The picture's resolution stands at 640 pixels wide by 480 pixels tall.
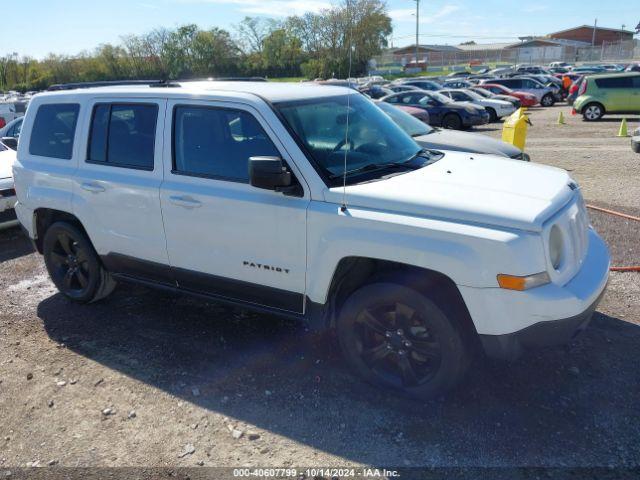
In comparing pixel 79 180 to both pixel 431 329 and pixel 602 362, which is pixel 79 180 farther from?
pixel 602 362

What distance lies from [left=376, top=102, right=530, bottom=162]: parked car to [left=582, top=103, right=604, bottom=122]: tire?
562 inches

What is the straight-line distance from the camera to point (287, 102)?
12.3 feet

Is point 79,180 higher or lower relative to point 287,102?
lower

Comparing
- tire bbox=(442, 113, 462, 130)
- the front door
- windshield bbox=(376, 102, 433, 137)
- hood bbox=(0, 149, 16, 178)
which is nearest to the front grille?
hood bbox=(0, 149, 16, 178)

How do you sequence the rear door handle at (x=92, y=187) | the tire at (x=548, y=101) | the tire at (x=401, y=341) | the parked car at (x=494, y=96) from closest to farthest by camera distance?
the tire at (x=401, y=341)
the rear door handle at (x=92, y=187)
the parked car at (x=494, y=96)
the tire at (x=548, y=101)

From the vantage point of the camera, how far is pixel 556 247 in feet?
10.3

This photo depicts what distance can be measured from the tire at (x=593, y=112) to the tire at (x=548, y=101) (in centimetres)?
832

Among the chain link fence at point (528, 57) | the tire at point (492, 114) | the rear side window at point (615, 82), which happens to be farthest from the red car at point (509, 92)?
the chain link fence at point (528, 57)

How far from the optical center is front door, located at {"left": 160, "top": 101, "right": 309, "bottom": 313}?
11.6 feet

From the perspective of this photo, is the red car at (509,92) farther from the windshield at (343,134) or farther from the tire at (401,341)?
→ the tire at (401,341)

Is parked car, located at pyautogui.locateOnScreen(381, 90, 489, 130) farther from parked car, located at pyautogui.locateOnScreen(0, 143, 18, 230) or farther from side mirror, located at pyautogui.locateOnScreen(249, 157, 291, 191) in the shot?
side mirror, located at pyautogui.locateOnScreen(249, 157, 291, 191)

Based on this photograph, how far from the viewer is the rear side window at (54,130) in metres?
4.62

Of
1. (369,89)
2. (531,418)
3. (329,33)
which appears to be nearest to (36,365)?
(531,418)

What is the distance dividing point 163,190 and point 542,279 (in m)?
2.64
